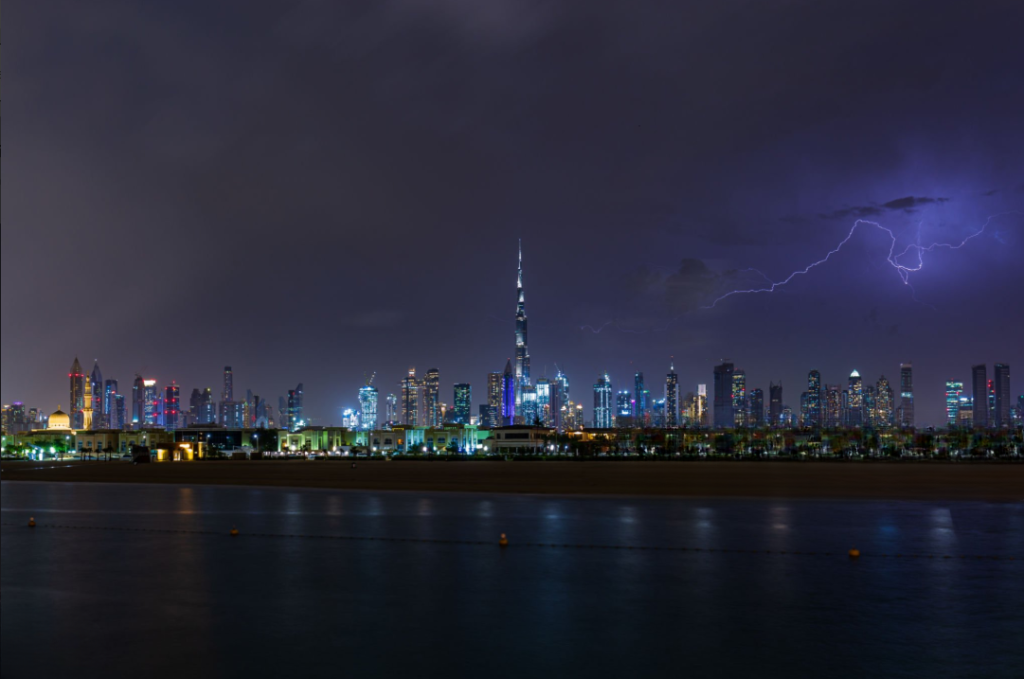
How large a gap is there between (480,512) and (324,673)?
23.7 m

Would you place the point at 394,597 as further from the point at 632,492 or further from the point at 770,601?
the point at 632,492

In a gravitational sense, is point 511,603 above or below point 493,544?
above

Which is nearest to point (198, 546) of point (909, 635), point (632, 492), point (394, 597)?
point (394, 597)

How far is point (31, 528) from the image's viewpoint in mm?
29094

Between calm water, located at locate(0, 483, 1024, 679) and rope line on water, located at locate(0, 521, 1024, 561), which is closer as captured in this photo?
calm water, located at locate(0, 483, 1024, 679)

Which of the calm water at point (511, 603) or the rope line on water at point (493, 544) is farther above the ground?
the calm water at point (511, 603)

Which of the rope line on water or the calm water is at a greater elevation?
the calm water

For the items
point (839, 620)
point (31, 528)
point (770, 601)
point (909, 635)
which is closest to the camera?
point (909, 635)

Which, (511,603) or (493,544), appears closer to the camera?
(511,603)

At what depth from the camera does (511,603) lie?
54.0 ft

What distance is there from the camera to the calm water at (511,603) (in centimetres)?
1222

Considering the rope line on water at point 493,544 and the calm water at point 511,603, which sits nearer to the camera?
the calm water at point 511,603

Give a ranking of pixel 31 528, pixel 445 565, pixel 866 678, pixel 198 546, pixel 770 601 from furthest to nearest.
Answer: pixel 31 528 < pixel 198 546 < pixel 445 565 < pixel 770 601 < pixel 866 678

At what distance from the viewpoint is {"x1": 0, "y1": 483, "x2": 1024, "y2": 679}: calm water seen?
12.2 m
